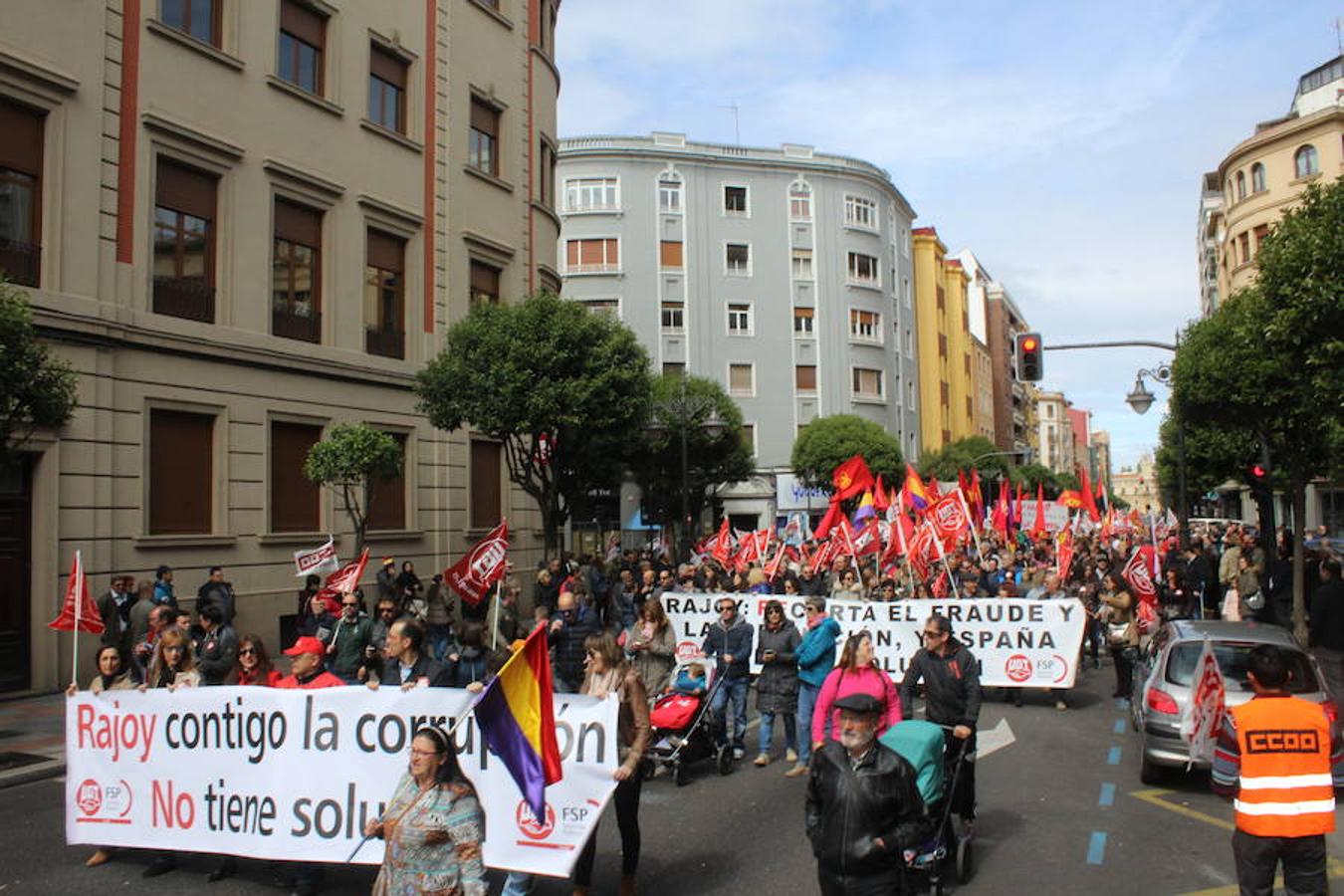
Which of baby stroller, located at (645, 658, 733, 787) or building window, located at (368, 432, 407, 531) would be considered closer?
baby stroller, located at (645, 658, 733, 787)

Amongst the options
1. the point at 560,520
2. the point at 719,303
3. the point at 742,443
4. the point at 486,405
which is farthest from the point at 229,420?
the point at 719,303

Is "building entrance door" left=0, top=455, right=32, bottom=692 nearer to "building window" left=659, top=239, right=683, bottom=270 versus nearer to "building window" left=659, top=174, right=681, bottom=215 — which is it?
"building window" left=659, top=239, right=683, bottom=270

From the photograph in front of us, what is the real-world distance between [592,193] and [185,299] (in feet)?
114

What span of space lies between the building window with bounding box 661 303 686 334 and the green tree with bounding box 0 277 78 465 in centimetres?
3955

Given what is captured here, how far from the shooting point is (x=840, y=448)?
154 ft

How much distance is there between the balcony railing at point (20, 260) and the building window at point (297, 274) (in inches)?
178

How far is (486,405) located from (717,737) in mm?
10193

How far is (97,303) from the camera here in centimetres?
1539

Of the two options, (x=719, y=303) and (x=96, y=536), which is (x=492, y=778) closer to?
(x=96, y=536)

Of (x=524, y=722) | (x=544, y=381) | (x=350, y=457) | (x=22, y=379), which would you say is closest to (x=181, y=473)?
(x=350, y=457)

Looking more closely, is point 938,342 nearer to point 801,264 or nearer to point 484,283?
point 801,264

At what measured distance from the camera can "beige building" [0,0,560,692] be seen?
15.0m

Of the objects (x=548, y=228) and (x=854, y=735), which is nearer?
(x=854, y=735)

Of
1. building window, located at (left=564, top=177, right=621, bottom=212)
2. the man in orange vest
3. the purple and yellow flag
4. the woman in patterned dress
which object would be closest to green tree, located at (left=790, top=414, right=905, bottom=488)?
building window, located at (left=564, top=177, right=621, bottom=212)
